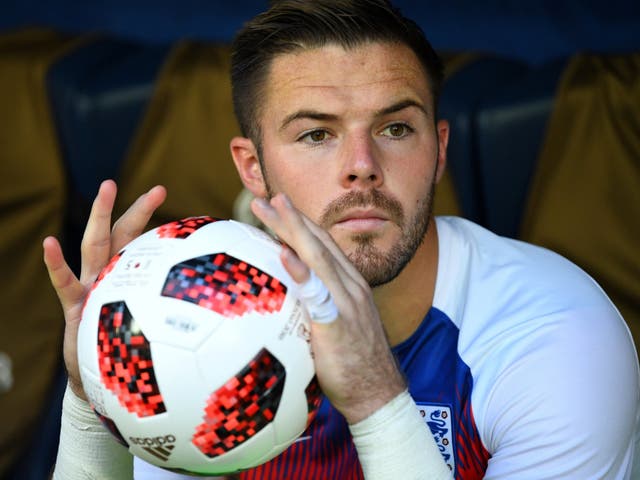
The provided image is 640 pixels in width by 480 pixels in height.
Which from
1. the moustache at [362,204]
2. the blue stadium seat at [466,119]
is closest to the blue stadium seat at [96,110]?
the blue stadium seat at [466,119]

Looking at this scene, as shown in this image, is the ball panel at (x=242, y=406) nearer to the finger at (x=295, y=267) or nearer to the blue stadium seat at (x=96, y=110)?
the finger at (x=295, y=267)

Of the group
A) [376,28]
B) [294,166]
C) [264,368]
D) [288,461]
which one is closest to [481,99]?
[376,28]

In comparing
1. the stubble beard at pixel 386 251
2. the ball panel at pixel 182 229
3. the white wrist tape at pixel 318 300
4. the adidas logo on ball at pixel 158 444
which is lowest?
the adidas logo on ball at pixel 158 444

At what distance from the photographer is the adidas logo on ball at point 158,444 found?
5.19 feet

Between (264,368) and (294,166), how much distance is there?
61 centimetres

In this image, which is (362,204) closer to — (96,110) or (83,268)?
(83,268)

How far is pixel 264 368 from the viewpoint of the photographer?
1563 millimetres

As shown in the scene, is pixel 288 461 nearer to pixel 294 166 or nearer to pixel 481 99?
pixel 294 166

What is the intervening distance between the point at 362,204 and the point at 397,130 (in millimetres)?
230

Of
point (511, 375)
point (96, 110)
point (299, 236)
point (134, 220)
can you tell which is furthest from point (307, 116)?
point (96, 110)

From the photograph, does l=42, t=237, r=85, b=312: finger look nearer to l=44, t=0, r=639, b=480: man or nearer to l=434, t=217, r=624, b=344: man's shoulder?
l=44, t=0, r=639, b=480: man

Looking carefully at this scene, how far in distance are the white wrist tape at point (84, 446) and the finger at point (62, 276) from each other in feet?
0.57

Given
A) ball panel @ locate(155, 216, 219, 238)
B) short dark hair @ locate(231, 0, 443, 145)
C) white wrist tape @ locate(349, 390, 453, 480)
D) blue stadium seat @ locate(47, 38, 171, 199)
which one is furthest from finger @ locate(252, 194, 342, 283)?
blue stadium seat @ locate(47, 38, 171, 199)

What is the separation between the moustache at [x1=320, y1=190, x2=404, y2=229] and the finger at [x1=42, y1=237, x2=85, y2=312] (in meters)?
0.48
